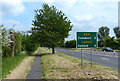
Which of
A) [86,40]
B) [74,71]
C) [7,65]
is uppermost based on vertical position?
[86,40]

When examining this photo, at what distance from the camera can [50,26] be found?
40844 millimetres

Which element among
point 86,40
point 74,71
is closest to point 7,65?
point 74,71

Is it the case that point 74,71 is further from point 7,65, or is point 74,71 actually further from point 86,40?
point 7,65

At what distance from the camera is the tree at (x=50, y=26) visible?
4056 centimetres

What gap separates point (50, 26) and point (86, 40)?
26496mm

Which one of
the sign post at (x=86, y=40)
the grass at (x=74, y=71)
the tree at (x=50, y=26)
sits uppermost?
the tree at (x=50, y=26)

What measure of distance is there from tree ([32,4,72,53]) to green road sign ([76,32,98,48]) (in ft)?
83.3

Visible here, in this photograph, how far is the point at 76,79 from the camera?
33.7ft

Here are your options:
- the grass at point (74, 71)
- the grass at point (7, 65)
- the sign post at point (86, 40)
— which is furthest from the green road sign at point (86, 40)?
the grass at point (7, 65)

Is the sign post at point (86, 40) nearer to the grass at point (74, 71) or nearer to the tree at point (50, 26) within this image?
the grass at point (74, 71)

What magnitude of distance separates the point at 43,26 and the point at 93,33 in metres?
27.3

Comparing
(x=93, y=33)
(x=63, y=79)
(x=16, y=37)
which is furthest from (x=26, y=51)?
(x=63, y=79)

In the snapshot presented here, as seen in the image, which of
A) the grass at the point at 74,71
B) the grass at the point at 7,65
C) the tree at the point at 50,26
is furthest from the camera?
the tree at the point at 50,26

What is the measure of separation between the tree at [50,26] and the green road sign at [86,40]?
83.3 feet
